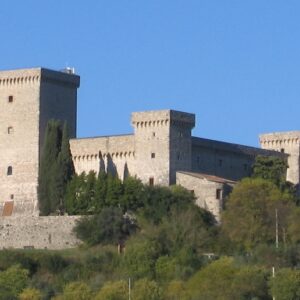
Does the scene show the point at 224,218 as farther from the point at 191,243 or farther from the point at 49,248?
the point at 49,248

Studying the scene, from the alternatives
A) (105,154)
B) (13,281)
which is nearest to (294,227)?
(105,154)

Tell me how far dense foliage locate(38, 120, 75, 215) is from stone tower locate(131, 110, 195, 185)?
9.64 ft

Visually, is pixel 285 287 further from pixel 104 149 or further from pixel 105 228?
pixel 104 149

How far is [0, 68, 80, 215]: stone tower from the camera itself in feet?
300

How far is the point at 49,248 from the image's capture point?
87.9m

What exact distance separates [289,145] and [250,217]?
14247mm

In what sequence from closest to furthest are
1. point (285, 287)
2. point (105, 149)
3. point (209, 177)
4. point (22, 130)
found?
point (285, 287)
point (209, 177)
point (105, 149)
point (22, 130)

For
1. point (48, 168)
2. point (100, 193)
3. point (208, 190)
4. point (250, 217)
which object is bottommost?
point (250, 217)

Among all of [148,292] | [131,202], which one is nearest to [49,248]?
[131,202]

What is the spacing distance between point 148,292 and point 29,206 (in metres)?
14.8

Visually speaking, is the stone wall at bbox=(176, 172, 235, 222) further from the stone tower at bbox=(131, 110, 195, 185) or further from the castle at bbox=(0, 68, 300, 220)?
the stone tower at bbox=(131, 110, 195, 185)

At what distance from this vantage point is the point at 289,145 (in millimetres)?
98938

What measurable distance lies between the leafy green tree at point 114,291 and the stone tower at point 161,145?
1001cm

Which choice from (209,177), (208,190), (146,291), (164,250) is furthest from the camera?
(209,177)
